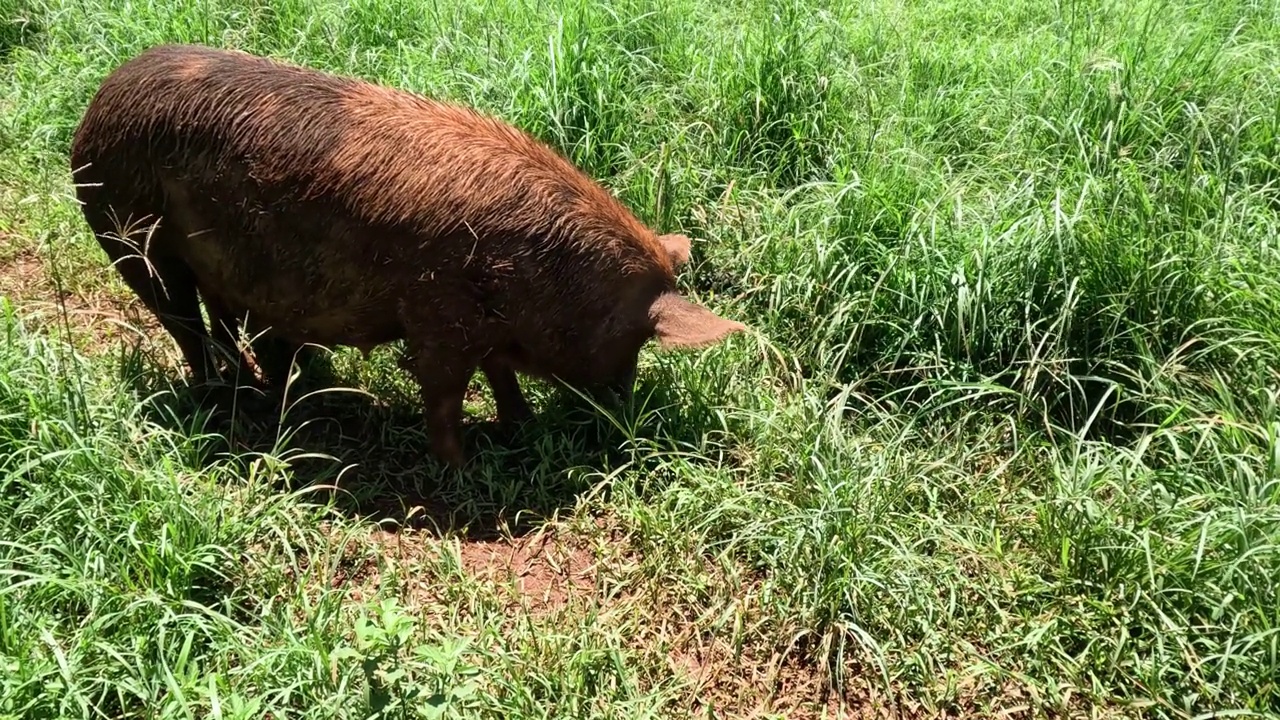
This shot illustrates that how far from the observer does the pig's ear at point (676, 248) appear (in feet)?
12.8

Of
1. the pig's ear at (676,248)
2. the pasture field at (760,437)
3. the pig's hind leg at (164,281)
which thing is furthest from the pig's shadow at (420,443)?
the pig's ear at (676,248)

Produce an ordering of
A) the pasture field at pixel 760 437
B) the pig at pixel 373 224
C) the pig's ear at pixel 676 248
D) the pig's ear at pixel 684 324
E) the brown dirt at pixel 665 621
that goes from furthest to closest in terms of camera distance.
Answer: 1. the pig's ear at pixel 676 248
2. the pig's ear at pixel 684 324
3. the pig at pixel 373 224
4. the brown dirt at pixel 665 621
5. the pasture field at pixel 760 437

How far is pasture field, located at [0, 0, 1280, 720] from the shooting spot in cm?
283

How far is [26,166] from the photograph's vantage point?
202 inches

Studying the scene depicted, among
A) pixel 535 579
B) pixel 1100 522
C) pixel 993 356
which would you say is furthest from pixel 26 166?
pixel 1100 522

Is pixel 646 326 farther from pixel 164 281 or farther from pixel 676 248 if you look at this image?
pixel 164 281

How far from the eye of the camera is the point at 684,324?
359cm

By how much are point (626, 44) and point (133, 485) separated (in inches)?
141

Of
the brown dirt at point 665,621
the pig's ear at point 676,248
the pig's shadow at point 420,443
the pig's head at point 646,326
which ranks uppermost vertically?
the pig's ear at point 676,248

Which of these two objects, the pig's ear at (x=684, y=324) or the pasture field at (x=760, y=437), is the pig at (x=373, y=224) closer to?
the pig's ear at (x=684, y=324)

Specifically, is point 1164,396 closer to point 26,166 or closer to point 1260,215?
point 1260,215

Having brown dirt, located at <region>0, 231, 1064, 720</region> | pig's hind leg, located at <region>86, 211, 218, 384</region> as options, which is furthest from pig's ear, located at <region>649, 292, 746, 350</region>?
pig's hind leg, located at <region>86, 211, 218, 384</region>

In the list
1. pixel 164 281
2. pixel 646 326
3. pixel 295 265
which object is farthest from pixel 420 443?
pixel 164 281

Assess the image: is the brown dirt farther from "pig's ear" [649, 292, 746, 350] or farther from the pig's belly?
"pig's ear" [649, 292, 746, 350]
